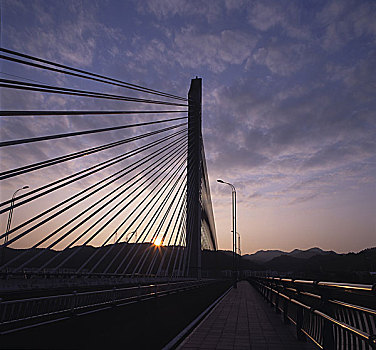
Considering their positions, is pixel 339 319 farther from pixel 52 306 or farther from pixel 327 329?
pixel 52 306

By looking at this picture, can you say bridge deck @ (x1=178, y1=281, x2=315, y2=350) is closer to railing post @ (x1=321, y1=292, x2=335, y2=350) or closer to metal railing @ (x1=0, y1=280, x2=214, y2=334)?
A: metal railing @ (x1=0, y1=280, x2=214, y2=334)

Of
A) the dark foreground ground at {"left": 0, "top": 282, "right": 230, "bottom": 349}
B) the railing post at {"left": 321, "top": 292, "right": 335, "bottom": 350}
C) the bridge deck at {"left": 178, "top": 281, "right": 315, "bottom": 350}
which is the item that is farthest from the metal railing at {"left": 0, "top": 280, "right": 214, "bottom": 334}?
the railing post at {"left": 321, "top": 292, "right": 335, "bottom": 350}

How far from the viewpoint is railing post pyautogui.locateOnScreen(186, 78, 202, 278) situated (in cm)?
2142

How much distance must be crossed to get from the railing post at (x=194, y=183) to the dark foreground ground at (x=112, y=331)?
39.0 ft

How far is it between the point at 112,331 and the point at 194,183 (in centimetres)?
1704

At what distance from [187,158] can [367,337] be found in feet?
62.2

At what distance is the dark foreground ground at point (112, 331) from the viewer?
4.21 meters

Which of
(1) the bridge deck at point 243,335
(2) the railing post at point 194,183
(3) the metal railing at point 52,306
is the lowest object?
(1) the bridge deck at point 243,335

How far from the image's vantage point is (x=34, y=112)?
7.81 m

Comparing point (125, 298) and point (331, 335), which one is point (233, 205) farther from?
point (331, 335)

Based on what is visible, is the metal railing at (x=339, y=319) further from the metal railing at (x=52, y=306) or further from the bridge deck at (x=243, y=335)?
the metal railing at (x=52, y=306)

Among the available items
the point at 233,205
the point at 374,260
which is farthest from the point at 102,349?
the point at 374,260

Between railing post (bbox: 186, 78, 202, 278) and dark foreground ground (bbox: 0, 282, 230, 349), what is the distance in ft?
39.0

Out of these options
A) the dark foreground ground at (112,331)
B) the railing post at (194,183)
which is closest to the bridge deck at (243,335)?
the dark foreground ground at (112,331)
